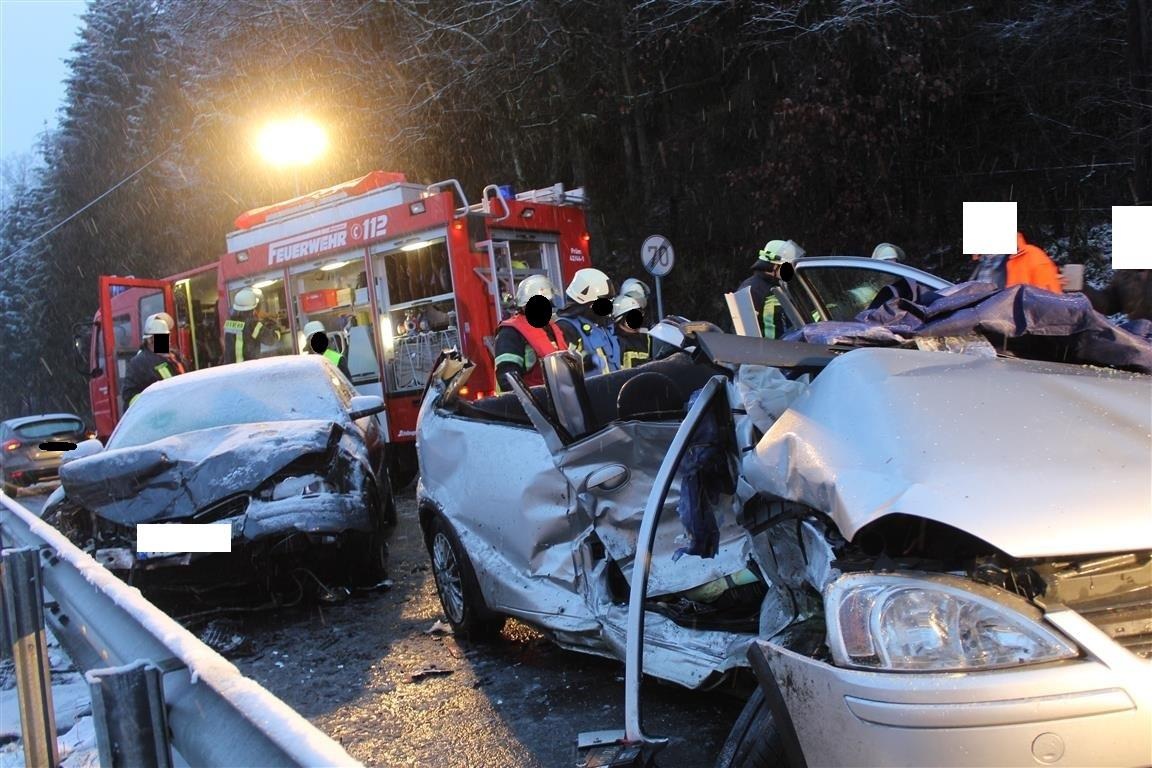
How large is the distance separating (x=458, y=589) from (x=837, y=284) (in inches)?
100

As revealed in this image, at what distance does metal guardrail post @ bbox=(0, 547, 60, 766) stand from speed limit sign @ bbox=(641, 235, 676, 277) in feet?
30.0

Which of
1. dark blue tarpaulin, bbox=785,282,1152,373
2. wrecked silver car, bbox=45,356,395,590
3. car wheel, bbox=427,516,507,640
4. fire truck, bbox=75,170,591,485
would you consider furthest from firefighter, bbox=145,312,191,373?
dark blue tarpaulin, bbox=785,282,1152,373

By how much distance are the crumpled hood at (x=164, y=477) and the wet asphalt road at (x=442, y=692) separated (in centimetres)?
87

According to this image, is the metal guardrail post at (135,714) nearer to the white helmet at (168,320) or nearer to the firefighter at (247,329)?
the firefighter at (247,329)

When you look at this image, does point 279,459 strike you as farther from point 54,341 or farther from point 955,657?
point 54,341

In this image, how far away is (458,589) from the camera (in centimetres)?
480

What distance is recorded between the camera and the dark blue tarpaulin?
2.66 meters

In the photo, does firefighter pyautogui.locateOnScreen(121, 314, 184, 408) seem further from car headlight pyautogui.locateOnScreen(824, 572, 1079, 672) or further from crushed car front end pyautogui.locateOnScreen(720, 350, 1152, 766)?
car headlight pyautogui.locateOnScreen(824, 572, 1079, 672)

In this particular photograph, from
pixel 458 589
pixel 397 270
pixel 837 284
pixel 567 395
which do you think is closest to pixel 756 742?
pixel 567 395

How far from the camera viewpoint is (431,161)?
18766mm

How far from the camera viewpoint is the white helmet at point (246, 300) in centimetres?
1170

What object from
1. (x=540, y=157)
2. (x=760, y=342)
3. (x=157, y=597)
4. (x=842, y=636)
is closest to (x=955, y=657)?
(x=842, y=636)

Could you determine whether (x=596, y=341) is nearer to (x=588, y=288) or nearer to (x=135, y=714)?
(x=588, y=288)

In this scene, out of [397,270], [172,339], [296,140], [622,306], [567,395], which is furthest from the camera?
[296,140]
